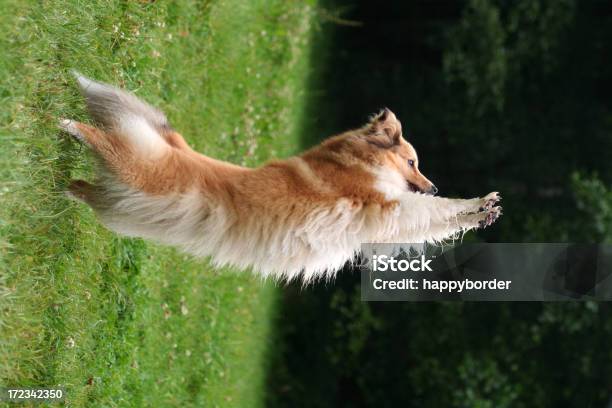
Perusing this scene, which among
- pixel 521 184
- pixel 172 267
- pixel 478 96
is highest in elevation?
pixel 478 96

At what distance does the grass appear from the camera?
3.74 meters

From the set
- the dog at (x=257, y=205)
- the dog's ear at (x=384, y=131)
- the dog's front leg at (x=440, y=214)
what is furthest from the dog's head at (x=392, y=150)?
the dog's front leg at (x=440, y=214)

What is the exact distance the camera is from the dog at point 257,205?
3.76 m

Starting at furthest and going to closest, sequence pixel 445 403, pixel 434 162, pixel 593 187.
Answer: pixel 434 162
pixel 445 403
pixel 593 187

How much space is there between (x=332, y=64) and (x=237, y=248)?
30.0 ft

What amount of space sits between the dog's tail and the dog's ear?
4.24ft

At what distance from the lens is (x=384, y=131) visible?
439 centimetres

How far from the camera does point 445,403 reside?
9.17 meters

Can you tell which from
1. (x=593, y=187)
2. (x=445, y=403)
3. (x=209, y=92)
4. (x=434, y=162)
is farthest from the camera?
→ (x=434, y=162)

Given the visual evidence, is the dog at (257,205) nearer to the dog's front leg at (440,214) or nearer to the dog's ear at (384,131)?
the dog's front leg at (440,214)

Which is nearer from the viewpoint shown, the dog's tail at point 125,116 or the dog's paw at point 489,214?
the dog's paw at point 489,214

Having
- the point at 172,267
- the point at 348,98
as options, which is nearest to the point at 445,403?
the point at 172,267

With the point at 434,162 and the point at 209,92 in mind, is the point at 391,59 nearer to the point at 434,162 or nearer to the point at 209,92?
the point at 434,162

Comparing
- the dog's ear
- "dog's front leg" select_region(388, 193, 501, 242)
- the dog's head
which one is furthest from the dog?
the dog's ear
